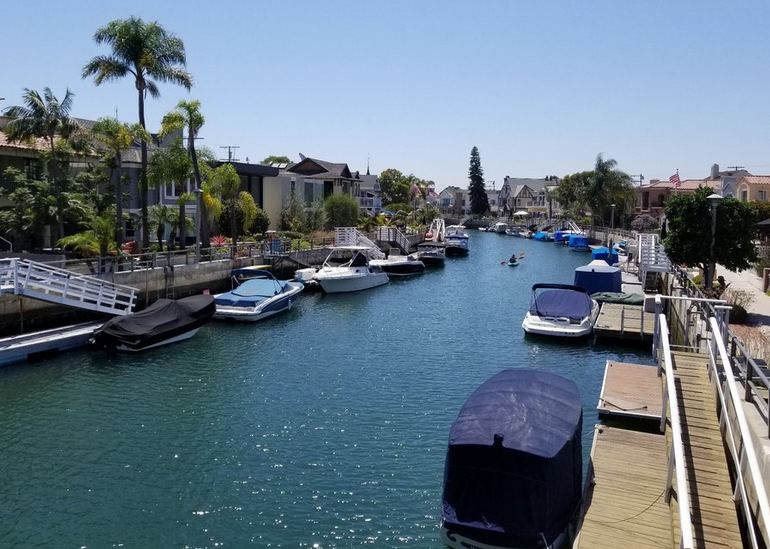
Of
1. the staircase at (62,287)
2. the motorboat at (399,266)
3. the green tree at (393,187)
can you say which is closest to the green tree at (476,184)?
the green tree at (393,187)

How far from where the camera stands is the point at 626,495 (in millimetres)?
12570

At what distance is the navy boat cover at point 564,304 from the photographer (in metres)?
32.0

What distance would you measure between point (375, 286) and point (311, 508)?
37185 mm

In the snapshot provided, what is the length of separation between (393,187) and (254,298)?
344ft

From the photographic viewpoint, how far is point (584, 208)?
131875 mm

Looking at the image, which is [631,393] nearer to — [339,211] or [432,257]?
[432,257]

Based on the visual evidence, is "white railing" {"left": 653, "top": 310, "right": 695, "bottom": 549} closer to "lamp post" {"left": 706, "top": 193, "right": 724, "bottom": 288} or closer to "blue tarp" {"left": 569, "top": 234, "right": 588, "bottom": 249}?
"lamp post" {"left": 706, "top": 193, "right": 724, "bottom": 288}

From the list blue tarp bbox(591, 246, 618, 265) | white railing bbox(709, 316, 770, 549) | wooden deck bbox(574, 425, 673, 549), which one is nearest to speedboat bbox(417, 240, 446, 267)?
blue tarp bbox(591, 246, 618, 265)

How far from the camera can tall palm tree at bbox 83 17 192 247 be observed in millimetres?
39375

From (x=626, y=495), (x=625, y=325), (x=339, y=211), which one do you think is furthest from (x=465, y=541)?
(x=339, y=211)

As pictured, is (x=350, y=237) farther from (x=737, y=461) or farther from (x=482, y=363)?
(x=737, y=461)

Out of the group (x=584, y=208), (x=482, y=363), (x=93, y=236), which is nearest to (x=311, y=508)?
(x=482, y=363)

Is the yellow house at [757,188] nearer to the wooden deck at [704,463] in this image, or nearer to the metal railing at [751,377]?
the wooden deck at [704,463]

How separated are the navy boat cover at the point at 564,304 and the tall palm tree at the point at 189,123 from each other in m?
22.5
